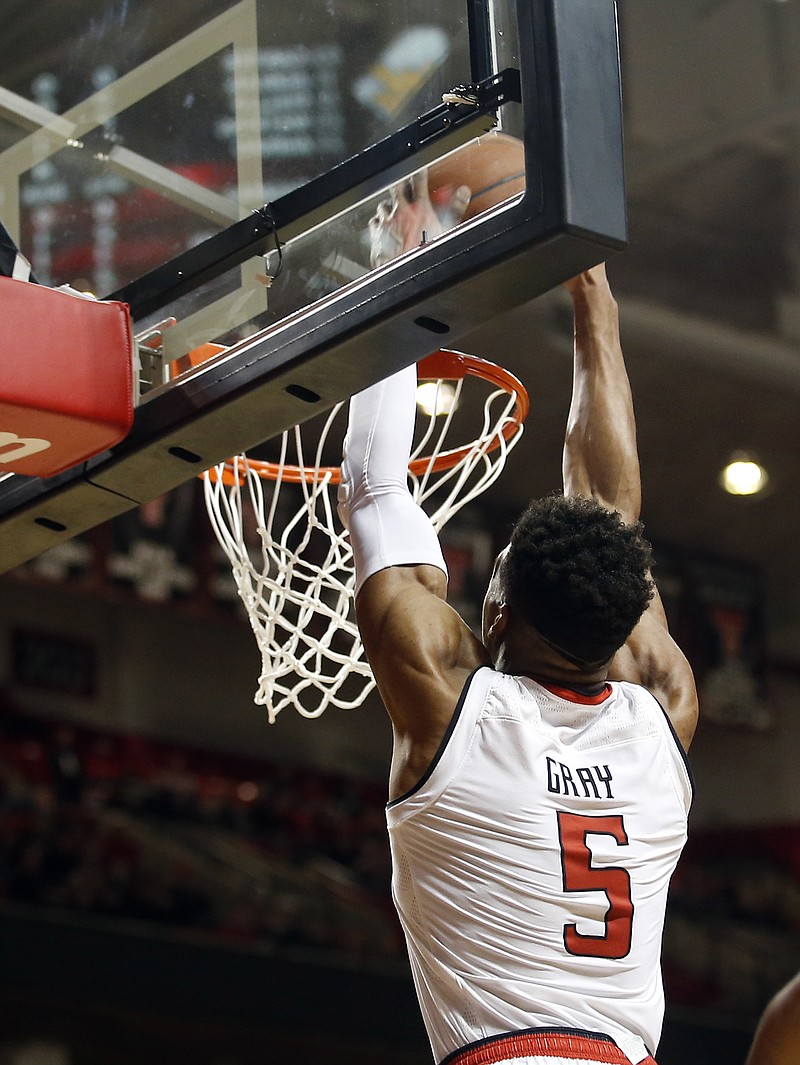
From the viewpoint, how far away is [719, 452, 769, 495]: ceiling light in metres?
8.19

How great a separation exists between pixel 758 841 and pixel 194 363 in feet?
32.3

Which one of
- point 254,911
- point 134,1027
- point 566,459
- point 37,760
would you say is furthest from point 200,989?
point 566,459

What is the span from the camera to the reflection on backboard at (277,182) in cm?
179

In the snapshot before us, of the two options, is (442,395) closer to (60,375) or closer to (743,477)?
(60,375)

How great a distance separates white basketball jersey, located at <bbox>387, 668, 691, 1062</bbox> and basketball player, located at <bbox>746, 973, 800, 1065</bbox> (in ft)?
3.03

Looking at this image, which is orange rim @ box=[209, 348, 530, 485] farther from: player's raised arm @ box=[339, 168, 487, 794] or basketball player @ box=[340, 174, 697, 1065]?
basketball player @ box=[340, 174, 697, 1065]

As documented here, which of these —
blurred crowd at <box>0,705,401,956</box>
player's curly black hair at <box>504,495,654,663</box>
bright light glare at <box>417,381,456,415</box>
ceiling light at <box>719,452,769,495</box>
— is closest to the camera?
player's curly black hair at <box>504,495,654,663</box>

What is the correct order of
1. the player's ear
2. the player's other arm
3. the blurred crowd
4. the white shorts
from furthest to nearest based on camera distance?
1. the blurred crowd
2. the player's other arm
3. the player's ear
4. the white shorts

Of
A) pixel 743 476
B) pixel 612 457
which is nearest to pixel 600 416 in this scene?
pixel 612 457

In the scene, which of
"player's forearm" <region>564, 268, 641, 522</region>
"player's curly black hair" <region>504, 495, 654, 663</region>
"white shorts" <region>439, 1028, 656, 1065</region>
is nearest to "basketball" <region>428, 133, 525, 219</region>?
"player's curly black hair" <region>504, 495, 654, 663</region>

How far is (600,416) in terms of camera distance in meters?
2.51

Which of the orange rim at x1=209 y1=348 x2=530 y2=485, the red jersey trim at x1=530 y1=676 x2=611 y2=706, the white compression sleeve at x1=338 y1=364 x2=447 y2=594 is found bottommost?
the red jersey trim at x1=530 y1=676 x2=611 y2=706

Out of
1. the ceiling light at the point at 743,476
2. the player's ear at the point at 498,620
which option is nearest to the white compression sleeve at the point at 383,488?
the player's ear at the point at 498,620

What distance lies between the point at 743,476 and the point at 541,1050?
6.74 meters
